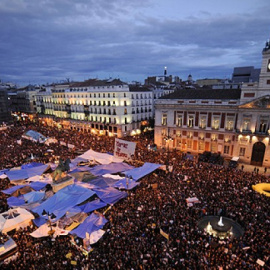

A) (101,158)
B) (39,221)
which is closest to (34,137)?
(101,158)

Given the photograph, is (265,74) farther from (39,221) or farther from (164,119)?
(39,221)

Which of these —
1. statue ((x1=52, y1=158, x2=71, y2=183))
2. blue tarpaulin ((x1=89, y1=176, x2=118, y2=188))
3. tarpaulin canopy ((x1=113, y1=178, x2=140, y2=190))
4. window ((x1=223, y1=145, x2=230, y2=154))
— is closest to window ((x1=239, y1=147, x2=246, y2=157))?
window ((x1=223, y1=145, x2=230, y2=154))

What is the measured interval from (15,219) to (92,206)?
6.41 metres

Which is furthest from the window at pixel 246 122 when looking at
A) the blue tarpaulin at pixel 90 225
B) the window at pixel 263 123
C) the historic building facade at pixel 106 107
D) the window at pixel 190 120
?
the historic building facade at pixel 106 107

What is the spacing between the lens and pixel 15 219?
17.0 metres

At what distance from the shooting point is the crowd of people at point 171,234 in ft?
42.9

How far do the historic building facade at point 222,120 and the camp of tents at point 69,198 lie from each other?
53.9ft

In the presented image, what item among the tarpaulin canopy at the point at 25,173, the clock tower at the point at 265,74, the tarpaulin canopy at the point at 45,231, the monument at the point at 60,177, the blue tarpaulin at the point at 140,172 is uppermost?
the clock tower at the point at 265,74

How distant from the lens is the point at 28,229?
1692 cm

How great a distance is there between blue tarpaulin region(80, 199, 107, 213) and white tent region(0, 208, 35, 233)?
173 inches

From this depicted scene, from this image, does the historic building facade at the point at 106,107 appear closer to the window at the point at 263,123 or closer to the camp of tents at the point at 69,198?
the camp of tents at the point at 69,198

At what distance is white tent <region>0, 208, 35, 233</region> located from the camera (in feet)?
54.0

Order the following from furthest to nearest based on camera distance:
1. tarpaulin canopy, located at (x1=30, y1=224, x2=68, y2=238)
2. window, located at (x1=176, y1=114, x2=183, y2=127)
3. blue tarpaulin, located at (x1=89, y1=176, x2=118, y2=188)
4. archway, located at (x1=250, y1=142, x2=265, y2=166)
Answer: window, located at (x1=176, y1=114, x2=183, y2=127) < archway, located at (x1=250, y1=142, x2=265, y2=166) < blue tarpaulin, located at (x1=89, y1=176, x2=118, y2=188) < tarpaulin canopy, located at (x1=30, y1=224, x2=68, y2=238)

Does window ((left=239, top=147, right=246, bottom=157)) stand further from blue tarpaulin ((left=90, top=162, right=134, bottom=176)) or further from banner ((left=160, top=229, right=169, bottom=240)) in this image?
banner ((left=160, top=229, right=169, bottom=240))
